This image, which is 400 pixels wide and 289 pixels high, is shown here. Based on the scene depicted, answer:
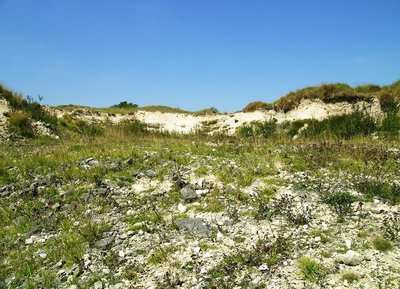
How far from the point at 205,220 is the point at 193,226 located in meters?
0.43

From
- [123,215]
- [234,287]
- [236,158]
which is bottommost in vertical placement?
[234,287]

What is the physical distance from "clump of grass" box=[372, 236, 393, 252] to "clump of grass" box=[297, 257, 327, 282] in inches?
51.6

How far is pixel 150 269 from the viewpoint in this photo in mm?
6469

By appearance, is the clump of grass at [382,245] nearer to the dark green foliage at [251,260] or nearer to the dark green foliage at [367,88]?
the dark green foliage at [251,260]

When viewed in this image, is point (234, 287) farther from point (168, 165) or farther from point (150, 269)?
point (168, 165)

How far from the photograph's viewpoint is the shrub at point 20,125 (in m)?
22.8

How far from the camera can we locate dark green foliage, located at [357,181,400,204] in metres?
8.20

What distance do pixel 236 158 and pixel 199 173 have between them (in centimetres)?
243

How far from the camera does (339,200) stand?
8.30 m

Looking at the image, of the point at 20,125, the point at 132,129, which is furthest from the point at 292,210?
the point at 20,125

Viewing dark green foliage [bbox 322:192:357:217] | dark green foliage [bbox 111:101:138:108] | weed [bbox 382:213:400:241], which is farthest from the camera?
dark green foliage [bbox 111:101:138:108]

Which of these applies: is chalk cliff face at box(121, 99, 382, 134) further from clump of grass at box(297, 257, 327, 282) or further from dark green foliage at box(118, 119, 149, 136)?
clump of grass at box(297, 257, 327, 282)

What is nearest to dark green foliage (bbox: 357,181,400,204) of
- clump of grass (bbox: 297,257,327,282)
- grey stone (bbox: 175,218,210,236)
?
clump of grass (bbox: 297,257,327,282)

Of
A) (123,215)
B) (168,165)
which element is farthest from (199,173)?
(123,215)
